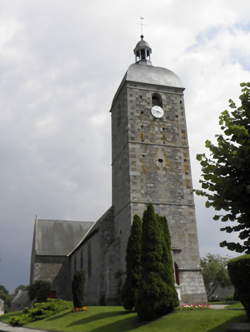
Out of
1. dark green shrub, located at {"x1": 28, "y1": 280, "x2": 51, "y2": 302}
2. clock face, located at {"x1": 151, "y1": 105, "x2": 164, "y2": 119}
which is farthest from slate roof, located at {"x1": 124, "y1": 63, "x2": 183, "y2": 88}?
dark green shrub, located at {"x1": 28, "y1": 280, "x2": 51, "y2": 302}

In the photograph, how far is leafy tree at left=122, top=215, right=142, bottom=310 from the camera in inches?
677

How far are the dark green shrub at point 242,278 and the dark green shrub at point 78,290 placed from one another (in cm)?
1289

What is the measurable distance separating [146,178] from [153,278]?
11272 mm

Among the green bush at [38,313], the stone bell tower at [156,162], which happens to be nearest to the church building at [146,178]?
the stone bell tower at [156,162]

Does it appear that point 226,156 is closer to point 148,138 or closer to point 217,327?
point 217,327

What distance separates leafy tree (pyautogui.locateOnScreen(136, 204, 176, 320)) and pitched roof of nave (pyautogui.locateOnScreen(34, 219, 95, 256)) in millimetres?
27670

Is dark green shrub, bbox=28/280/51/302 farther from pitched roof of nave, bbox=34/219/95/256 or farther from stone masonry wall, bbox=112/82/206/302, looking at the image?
stone masonry wall, bbox=112/82/206/302

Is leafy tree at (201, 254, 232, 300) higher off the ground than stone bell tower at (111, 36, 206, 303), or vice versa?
stone bell tower at (111, 36, 206, 303)

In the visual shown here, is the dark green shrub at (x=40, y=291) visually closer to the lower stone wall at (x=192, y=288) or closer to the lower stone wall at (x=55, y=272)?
the lower stone wall at (x=55, y=272)

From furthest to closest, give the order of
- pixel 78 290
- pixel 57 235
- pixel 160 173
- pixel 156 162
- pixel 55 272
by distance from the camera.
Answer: pixel 57 235, pixel 55 272, pixel 156 162, pixel 160 173, pixel 78 290

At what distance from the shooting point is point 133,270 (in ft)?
59.8

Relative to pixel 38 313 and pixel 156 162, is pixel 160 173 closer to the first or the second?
pixel 156 162

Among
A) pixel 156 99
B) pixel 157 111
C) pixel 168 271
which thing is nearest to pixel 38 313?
pixel 168 271

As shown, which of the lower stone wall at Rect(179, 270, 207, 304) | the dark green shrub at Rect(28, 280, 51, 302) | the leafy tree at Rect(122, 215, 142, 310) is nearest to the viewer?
the leafy tree at Rect(122, 215, 142, 310)
